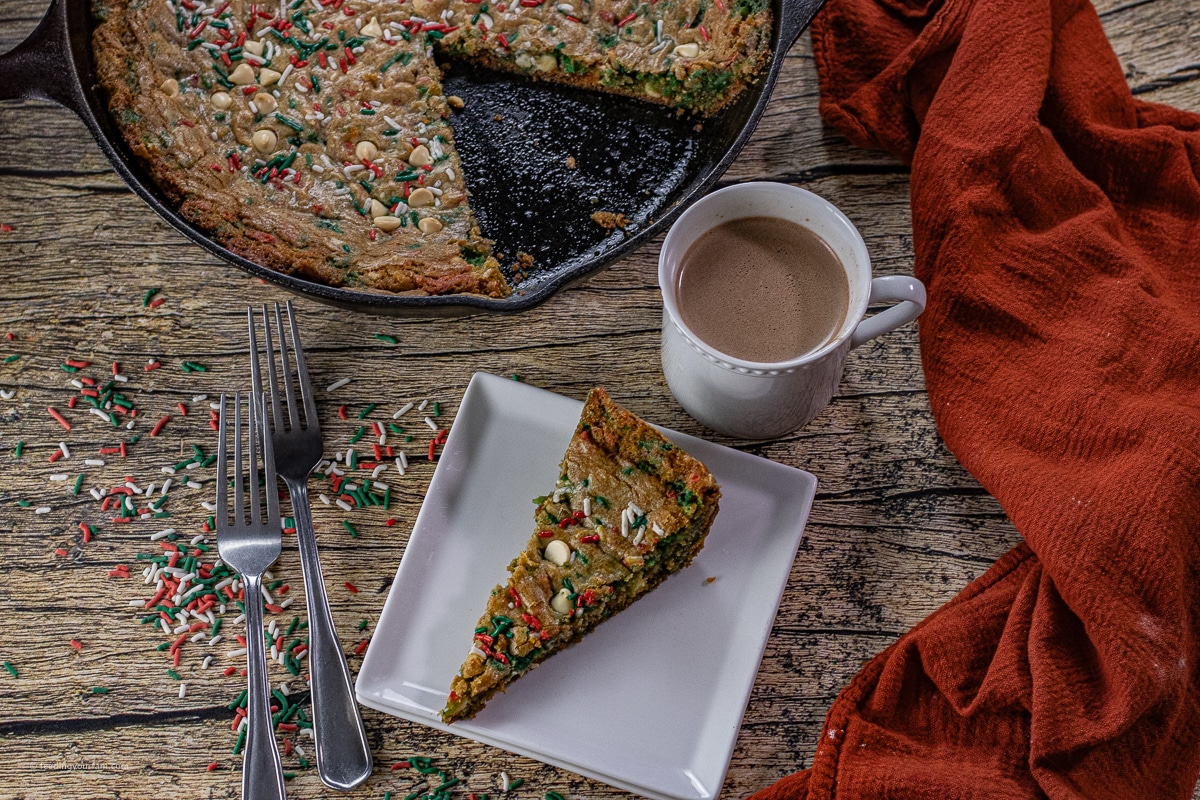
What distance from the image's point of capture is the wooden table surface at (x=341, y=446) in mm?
2943

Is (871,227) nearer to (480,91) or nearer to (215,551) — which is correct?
(480,91)

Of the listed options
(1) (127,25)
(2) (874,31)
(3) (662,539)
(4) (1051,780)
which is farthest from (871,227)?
(1) (127,25)

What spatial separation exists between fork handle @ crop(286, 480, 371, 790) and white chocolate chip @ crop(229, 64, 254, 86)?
1817 mm

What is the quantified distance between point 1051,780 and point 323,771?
2.04m

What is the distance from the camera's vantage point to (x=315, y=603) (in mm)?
2902

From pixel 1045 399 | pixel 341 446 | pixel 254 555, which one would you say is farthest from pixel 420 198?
pixel 1045 399

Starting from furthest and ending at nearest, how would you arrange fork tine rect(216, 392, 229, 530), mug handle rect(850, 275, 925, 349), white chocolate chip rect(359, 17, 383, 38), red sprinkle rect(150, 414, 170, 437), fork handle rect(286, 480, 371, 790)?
white chocolate chip rect(359, 17, 383, 38) < red sprinkle rect(150, 414, 170, 437) < fork tine rect(216, 392, 229, 530) < fork handle rect(286, 480, 371, 790) < mug handle rect(850, 275, 925, 349)

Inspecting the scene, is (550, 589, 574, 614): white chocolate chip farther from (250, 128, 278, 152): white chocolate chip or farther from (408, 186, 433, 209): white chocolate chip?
(250, 128, 278, 152): white chocolate chip

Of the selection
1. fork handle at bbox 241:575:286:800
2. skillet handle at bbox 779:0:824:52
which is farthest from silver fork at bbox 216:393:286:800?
skillet handle at bbox 779:0:824:52

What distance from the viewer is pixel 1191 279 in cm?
303

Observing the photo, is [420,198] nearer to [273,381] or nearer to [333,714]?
[273,381]

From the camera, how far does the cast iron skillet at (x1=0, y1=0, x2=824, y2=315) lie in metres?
2.86

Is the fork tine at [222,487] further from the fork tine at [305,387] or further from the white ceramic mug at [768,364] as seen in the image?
the white ceramic mug at [768,364]

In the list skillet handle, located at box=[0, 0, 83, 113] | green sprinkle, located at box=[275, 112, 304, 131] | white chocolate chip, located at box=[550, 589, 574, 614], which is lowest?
white chocolate chip, located at box=[550, 589, 574, 614]
